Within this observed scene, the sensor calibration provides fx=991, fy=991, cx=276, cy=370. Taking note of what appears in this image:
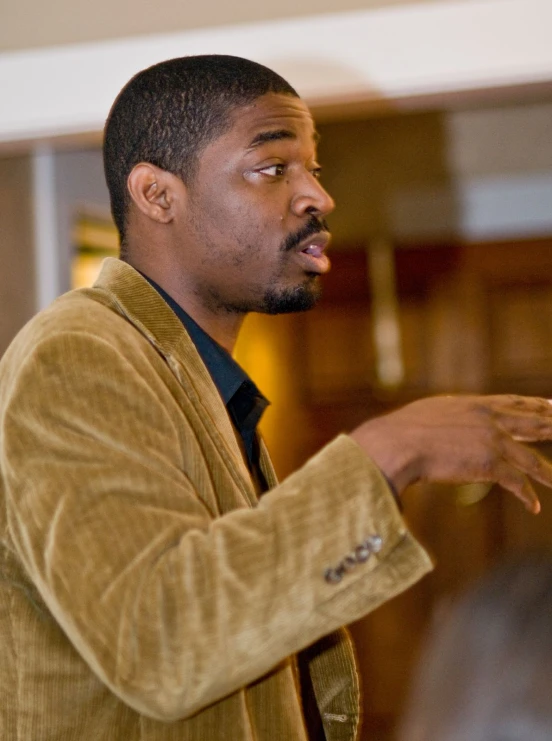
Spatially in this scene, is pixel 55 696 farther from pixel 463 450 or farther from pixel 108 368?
pixel 463 450

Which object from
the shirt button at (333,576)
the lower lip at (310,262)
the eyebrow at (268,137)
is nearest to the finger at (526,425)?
the shirt button at (333,576)

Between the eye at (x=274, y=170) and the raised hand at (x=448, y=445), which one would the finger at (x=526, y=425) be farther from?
the eye at (x=274, y=170)

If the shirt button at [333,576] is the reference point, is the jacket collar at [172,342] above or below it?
above

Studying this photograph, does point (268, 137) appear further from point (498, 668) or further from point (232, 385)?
point (498, 668)

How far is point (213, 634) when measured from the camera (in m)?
0.78

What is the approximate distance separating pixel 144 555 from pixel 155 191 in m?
0.62

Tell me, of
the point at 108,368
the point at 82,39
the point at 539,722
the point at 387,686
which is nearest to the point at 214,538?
the point at 108,368

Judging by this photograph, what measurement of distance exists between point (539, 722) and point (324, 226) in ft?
2.27

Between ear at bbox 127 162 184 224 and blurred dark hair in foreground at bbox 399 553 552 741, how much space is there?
61cm

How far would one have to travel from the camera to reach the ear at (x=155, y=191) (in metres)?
1.27

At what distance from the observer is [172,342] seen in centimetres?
108

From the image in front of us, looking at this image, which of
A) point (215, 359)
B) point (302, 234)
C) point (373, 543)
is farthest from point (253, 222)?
point (373, 543)

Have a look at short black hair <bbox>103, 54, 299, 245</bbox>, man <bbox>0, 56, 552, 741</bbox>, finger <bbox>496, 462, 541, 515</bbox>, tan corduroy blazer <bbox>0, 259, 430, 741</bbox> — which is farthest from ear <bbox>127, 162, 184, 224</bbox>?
finger <bbox>496, 462, 541, 515</bbox>

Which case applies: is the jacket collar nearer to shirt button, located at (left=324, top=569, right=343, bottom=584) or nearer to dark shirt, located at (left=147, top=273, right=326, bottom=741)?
dark shirt, located at (left=147, top=273, right=326, bottom=741)
